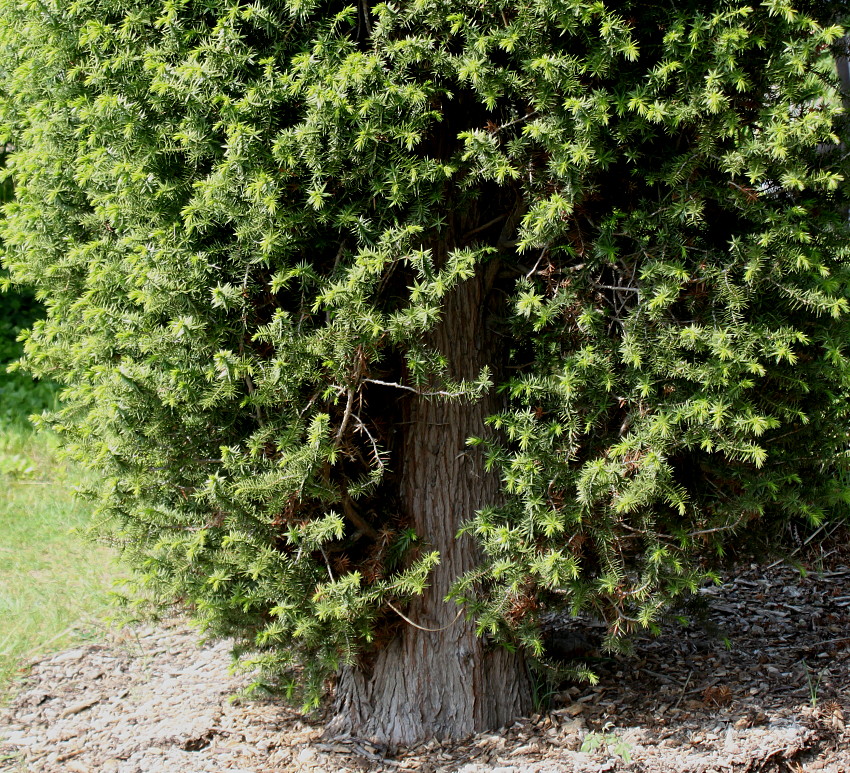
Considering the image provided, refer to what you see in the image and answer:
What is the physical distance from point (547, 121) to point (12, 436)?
6.09 metres

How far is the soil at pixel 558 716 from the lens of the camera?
3037 millimetres

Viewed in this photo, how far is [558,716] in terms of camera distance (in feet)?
10.8

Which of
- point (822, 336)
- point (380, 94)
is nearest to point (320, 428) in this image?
point (380, 94)

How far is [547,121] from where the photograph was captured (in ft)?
7.95

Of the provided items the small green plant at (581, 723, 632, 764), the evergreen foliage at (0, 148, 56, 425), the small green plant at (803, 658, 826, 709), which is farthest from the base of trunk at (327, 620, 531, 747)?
the evergreen foliage at (0, 148, 56, 425)

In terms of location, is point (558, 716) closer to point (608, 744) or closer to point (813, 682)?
point (608, 744)

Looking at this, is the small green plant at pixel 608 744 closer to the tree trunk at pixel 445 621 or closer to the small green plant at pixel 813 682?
the tree trunk at pixel 445 621

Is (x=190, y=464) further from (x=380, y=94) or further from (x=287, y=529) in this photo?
(x=380, y=94)

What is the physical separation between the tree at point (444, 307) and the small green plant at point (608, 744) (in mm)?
352

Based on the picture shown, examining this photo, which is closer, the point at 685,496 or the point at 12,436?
the point at 685,496

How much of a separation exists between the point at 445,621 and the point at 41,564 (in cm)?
325

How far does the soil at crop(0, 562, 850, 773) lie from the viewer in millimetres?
3037

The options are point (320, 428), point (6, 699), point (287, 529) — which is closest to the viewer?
point (320, 428)

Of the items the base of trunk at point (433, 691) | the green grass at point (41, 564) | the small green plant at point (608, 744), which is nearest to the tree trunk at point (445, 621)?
the base of trunk at point (433, 691)
